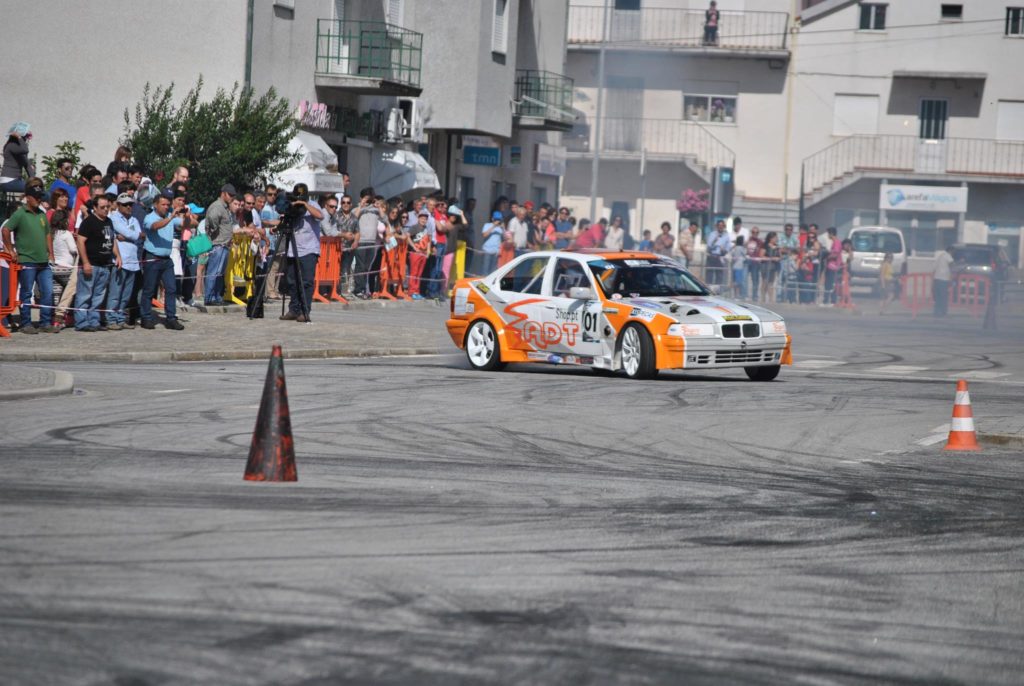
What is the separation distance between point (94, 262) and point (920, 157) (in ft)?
153

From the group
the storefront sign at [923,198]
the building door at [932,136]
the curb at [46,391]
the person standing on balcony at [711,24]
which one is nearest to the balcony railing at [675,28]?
the person standing on balcony at [711,24]

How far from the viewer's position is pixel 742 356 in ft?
59.2

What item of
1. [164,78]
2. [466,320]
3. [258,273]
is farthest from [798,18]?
[466,320]

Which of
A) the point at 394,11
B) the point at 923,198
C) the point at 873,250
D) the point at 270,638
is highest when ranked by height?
the point at 394,11

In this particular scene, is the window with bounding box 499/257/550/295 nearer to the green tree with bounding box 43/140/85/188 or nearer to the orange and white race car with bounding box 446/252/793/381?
the orange and white race car with bounding box 446/252/793/381

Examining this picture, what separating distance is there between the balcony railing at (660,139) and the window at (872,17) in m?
6.84

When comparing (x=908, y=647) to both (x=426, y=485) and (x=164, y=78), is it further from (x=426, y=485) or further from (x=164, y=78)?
(x=164, y=78)

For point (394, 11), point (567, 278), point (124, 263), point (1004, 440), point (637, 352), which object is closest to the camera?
point (1004, 440)

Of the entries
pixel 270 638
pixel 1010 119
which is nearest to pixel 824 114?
pixel 1010 119

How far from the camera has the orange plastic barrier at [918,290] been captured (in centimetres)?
4038

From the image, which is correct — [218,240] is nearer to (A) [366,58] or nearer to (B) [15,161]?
(B) [15,161]

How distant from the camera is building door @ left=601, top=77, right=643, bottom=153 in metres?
62.9

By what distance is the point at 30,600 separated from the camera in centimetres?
639

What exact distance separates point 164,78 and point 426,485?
23.9m
